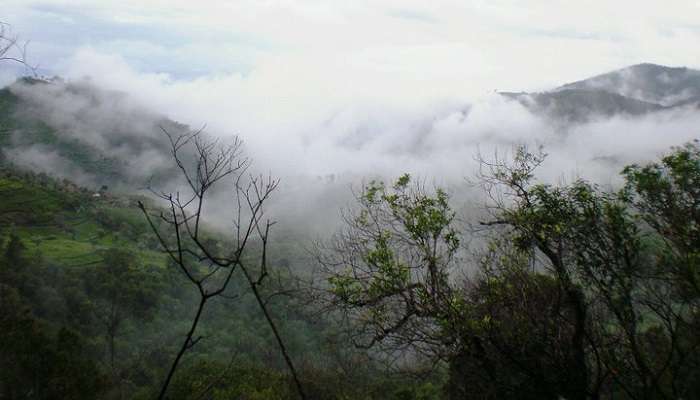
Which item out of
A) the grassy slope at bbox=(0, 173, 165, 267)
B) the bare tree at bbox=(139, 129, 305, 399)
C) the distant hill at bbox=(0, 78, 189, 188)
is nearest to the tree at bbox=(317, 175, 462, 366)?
the bare tree at bbox=(139, 129, 305, 399)

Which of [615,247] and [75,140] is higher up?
[75,140]

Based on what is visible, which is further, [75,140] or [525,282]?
[75,140]

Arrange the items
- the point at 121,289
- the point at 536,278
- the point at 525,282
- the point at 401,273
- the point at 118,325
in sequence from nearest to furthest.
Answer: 1. the point at 401,273
2. the point at 525,282
3. the point at 536,278
4. the point at 118,325
5. the point at 121,289

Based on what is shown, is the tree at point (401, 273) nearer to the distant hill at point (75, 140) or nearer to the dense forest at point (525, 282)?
the dense forest at point (525, 282)

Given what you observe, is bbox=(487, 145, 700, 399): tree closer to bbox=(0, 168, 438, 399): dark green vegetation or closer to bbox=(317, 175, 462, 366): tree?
bbox=(317, 175, 462, 366): tree

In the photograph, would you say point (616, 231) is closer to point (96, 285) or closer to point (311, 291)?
point (311, 291)

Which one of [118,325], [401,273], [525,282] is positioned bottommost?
[118,325]

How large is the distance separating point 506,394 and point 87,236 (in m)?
85.0

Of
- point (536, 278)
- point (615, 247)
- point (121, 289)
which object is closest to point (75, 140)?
point (121, 289)

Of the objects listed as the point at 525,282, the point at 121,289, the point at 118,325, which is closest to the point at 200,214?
the point at 525,282

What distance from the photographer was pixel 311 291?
7691mm

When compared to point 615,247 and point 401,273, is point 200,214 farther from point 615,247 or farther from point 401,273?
point 615,247

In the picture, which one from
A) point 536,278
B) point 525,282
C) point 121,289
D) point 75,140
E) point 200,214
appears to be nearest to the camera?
point 200,214

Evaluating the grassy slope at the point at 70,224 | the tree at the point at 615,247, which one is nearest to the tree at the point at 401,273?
the tree at the point at 615,247
